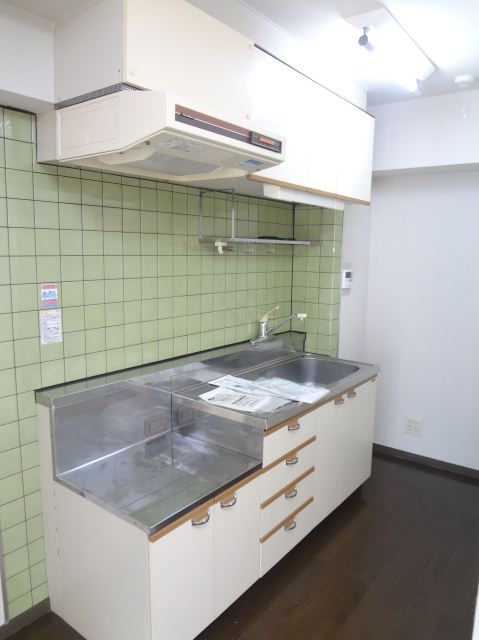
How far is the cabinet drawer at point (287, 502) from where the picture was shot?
6.30 feet

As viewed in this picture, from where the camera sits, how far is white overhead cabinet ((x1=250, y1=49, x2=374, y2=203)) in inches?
76.5

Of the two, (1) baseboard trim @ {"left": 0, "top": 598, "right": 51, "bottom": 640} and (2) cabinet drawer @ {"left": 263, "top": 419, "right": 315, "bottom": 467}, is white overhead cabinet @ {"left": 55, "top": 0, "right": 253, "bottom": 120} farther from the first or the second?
(1) baseboard trim @ {"left": 0, "top": 598, "right": 51, "bottom": 640}

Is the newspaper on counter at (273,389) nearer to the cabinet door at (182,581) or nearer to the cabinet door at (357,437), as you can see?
the cabinet door at (357,437)

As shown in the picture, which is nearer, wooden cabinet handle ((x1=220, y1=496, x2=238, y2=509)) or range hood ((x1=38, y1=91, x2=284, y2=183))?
range hood ((x1=38, y1=91, x2=284, y2=183))

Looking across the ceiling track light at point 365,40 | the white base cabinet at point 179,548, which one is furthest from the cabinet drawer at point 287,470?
the ceiling track light at point 365,40

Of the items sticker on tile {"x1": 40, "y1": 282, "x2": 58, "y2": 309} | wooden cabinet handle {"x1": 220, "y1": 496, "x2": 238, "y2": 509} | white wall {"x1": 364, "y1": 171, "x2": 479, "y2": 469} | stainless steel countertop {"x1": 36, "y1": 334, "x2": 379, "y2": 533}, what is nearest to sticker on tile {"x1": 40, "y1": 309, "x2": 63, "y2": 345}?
sticker on tile {"x1": 40, "y1": 282, "x2": 58, "y2": 309}

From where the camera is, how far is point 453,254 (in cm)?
305

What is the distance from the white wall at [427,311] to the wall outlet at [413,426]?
3 cm

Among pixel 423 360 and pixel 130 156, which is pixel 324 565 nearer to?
pixel 423 360

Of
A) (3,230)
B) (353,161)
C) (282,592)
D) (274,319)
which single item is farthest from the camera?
(274,319)

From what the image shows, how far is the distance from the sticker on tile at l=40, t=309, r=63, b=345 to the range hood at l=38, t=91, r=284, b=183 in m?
0.55

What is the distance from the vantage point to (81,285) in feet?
5.99

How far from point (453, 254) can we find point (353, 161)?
995 millimetres

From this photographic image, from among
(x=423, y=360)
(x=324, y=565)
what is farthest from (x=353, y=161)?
(x=324, y=565)
